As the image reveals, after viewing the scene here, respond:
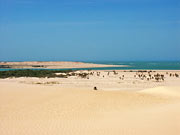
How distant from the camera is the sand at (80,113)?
A: 11.2 meters

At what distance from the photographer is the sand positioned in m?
11.2

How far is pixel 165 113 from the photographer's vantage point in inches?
547

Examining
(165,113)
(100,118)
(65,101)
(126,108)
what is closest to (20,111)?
(65,101)

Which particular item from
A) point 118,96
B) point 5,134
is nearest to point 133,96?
point 118,96

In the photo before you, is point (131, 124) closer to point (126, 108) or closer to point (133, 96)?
point (126, 108)

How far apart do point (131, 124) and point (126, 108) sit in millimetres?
4271

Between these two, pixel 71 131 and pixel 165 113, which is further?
pixel 165 113

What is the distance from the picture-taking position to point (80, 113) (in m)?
14.6

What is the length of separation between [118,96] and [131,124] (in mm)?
7009

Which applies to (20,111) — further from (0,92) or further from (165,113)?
(165,113)

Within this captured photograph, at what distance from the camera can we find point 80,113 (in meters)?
14.6

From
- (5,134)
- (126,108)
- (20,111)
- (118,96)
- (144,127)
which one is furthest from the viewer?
(118,96)

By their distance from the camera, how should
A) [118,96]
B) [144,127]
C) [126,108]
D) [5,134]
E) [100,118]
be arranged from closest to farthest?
[5,134] < [144,127] < [100,118] < [126,108] < [118,96]

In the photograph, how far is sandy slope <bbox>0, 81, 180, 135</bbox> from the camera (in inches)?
442
